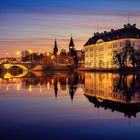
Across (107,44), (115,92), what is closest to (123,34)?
(107,44)

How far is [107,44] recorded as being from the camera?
98438mm

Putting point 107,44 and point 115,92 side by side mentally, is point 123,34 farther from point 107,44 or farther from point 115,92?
point 115,92

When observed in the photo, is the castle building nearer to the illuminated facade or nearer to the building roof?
the building roof

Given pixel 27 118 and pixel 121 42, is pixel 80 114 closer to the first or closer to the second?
pixel 27 118

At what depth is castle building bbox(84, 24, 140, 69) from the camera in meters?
86.9

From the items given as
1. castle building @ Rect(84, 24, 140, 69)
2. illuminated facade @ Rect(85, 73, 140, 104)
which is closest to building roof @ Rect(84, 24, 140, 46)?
castle building @ Rect(84, 24, 140, 69)

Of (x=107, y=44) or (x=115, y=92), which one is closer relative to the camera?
(x=115, y=92)

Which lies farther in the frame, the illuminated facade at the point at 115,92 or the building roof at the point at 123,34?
the building roof at the point at 123,34

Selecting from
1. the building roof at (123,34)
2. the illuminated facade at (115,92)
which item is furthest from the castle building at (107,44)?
the illuminated facade at (115,92)

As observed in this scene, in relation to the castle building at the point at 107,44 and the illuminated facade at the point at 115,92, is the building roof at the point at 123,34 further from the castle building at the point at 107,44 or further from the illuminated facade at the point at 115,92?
the illuminated facade at the point at 115,92

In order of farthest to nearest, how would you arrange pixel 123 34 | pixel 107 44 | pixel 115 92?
pixel 107 44
pixel 123 34
pixel 115 92

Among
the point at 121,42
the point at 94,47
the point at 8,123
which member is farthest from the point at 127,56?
the point at 8,123

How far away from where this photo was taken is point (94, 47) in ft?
352

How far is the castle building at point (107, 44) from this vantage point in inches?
3423
